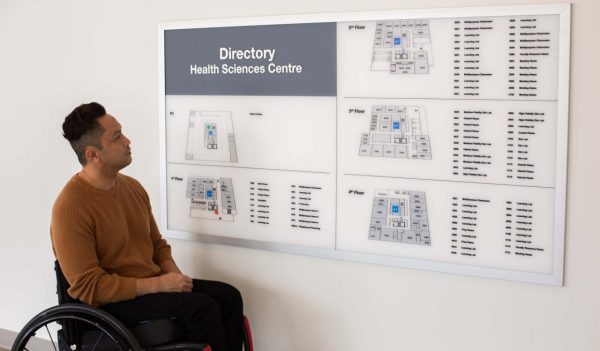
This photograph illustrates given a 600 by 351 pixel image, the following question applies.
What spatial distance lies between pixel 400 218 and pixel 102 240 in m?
1.05

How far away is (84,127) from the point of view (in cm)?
234

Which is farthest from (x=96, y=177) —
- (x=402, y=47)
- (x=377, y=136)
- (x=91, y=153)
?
(x=402, y=47)

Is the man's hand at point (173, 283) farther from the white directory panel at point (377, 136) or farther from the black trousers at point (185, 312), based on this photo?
the white directory panel at point (377, 136)

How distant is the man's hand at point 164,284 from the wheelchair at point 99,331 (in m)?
0.11

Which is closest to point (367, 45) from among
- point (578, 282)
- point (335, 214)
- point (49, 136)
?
point (335, 214)

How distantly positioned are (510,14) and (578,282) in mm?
883

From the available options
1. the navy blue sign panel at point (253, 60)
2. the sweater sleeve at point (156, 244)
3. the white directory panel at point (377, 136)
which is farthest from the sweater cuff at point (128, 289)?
the navy blue sign panel at point (253, 60)

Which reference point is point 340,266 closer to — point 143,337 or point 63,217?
point 143,337

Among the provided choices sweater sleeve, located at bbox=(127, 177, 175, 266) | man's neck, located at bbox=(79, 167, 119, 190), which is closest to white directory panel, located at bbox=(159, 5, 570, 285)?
sweater sleeve, located at bbox=(127, 177, 175, 266)

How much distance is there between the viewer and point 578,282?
6.99ft

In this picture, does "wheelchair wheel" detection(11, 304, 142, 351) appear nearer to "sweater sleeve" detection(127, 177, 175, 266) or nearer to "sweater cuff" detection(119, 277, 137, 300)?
"sweater cuff" detection(119, 277, 137, 300)

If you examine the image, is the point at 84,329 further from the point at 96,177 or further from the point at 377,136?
the point at 377,136

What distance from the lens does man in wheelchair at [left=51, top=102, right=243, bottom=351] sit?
2.23 metres

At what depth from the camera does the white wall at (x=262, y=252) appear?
2111 mm
